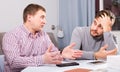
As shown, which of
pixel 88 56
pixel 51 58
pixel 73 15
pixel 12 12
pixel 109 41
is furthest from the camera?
pixel 73 15

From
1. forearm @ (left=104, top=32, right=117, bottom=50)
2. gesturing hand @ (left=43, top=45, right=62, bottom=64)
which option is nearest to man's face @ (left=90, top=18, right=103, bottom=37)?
forearm @ (left=104, top=32, right=117, bottom=50)

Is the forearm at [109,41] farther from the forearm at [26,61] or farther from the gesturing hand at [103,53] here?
the forearm at [26,61]

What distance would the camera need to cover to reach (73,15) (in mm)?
4297

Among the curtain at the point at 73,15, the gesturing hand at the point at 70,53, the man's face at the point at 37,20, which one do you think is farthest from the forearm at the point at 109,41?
the curtain at the point at 73,15

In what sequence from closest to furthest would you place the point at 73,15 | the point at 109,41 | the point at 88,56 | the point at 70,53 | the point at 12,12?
1. the point at 70,53
2. the point at 88,56
3. the point at 109,41
4. the point at 12,12
5. the point at 73,15

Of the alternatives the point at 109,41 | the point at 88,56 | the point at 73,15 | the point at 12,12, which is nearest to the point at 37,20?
the point at 88,56

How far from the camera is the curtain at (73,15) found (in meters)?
4.13

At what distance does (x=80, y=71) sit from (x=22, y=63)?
53 cm

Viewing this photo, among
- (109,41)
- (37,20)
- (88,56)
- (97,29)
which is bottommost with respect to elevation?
(88,56)

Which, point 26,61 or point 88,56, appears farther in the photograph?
point 88,56

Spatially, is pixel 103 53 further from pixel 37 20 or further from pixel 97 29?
pixel 37 20

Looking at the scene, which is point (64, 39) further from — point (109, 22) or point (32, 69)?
point (32, 69)

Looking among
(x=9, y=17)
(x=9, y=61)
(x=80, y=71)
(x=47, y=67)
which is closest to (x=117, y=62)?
(x=80, y=71)

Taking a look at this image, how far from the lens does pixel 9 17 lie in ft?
12.8
